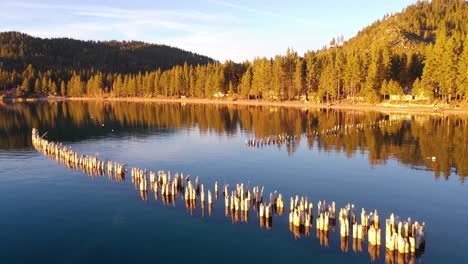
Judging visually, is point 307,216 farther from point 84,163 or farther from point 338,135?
point 338,135

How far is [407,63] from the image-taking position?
164m

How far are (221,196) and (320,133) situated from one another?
53787 mm

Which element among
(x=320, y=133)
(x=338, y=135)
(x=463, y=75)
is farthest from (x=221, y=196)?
(x=463, y=75)

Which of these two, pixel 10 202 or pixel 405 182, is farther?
pixel 405 182

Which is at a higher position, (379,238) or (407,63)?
(407,63)

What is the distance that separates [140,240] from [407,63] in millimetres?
155635

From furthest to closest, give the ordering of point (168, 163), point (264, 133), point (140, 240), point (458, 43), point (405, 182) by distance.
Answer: point (458, 43) < point (264, 133) < point (168, 163) < point (405, 182) < point (140, 240)

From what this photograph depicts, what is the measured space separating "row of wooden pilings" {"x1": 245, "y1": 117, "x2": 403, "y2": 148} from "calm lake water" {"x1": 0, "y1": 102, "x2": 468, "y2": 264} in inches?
103

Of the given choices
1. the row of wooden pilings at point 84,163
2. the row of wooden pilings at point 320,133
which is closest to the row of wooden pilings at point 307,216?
the row of wooden pilings at point 84,163

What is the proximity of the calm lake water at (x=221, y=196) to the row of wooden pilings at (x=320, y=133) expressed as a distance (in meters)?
2.62

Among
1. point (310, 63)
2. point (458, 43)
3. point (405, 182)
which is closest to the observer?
point (405, 182)

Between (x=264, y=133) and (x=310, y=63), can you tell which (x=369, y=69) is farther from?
(x=264, y=133)

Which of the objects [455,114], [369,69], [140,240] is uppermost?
[369,69]

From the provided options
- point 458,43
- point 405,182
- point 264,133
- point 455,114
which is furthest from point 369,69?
point 405,182
